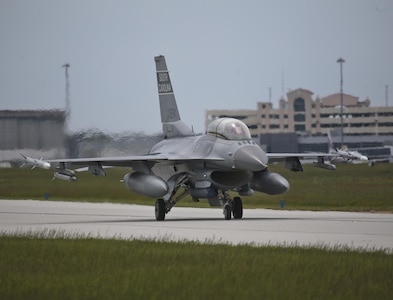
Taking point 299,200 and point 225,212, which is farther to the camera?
point 299,200

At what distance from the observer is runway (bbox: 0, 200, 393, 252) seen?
22266mm

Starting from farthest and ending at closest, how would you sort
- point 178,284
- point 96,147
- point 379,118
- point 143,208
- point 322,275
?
1. point 379,118
2. point 96,147
3. point 143,208
4. point 322,275
5. point 178,284

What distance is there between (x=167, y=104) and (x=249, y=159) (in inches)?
248

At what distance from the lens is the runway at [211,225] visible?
22.3 meters

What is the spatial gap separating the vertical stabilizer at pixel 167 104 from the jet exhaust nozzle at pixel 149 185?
11.7 ft

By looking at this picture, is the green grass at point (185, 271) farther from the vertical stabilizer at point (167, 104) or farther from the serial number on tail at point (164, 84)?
the serial number on tail at point (164, 84)

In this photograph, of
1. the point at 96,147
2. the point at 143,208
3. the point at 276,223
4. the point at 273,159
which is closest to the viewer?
the point at 276,223

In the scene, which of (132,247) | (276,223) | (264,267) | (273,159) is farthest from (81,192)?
(264,267)

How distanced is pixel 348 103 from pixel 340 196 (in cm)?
12842

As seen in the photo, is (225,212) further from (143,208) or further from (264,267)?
(264,267)

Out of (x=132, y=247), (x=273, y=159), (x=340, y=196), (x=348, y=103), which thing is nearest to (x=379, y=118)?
(x=348, y=103)

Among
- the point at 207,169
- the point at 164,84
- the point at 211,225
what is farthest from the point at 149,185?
the point at 164,84

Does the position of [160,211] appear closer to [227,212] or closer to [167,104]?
[227,212]

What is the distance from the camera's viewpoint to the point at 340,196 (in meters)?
42.0
